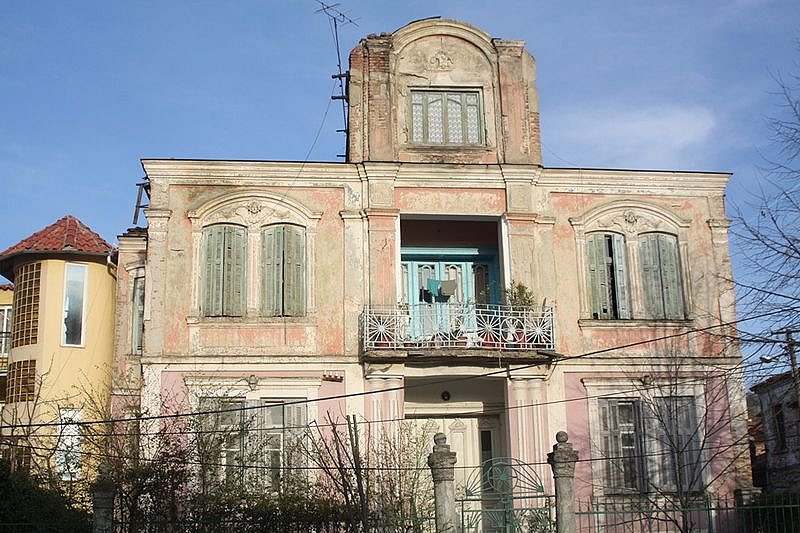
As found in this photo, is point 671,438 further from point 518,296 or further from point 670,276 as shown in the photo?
point 518,296

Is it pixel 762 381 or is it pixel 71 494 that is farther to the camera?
pixel 71 494

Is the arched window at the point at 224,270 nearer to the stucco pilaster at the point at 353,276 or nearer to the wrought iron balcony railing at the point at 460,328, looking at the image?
the stucco pilaster at the point at 353,276

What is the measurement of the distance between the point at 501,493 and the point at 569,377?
332 cm

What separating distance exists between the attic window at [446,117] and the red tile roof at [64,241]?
8715mm

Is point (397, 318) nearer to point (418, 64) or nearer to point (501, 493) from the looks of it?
point (501, 493)

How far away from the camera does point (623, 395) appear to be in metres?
21.7

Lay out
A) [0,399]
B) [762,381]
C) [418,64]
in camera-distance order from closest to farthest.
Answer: [762,381], [418,64], [0,399]

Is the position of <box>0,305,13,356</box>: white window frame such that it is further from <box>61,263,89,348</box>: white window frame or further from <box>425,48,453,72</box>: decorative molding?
<box>425,48,453,72</box>: decorative molding

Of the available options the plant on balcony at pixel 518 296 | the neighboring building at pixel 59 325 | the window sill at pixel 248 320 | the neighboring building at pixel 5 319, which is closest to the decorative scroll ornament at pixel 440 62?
the plant on balcony at pixel 518 296

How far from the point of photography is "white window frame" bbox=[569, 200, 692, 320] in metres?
22.2

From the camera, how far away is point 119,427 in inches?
792

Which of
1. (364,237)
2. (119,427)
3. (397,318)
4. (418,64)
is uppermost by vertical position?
(418,64)

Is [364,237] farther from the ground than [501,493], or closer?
farther from the ground

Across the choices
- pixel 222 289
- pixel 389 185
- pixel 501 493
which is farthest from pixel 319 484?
pixel 389 185
